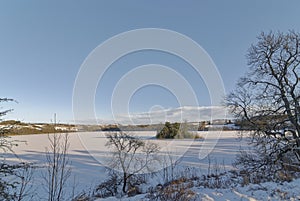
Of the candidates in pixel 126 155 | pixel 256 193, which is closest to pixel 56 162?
pixel 256 193

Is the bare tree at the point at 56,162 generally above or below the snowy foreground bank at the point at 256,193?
above

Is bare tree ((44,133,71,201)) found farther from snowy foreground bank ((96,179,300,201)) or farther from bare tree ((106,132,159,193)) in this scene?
bare tree ((106,132,159,193))

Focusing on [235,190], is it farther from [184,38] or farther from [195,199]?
[184,38]

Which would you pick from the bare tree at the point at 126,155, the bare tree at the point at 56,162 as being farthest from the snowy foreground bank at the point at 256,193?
the bare tree at the point at 126,155

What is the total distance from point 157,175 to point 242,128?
3.93 meters

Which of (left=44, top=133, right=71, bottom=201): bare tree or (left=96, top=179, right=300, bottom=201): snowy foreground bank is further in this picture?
(left=96, top=179, right=300, bottom=201): snowy foreground bank

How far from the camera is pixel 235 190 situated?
439 cm

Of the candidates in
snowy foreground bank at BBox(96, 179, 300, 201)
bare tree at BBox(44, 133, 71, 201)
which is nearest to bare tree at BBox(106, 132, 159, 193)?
snowy foreground bank at BBox(96, 179, 300, 201)

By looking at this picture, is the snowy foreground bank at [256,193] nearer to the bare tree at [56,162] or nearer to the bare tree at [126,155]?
the bare tree at [56,162]

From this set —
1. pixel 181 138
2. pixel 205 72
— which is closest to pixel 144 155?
pixel 205 72

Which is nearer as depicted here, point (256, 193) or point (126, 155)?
point (256, 193)

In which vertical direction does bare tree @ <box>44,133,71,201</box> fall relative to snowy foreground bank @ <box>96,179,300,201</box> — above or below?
above

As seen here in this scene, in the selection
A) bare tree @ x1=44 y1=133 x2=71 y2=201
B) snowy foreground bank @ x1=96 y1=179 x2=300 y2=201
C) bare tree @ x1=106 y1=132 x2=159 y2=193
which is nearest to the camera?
bare tree @ x1=44 y1=133 x2=71 y2=201

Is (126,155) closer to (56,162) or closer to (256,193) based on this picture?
(56,162)
